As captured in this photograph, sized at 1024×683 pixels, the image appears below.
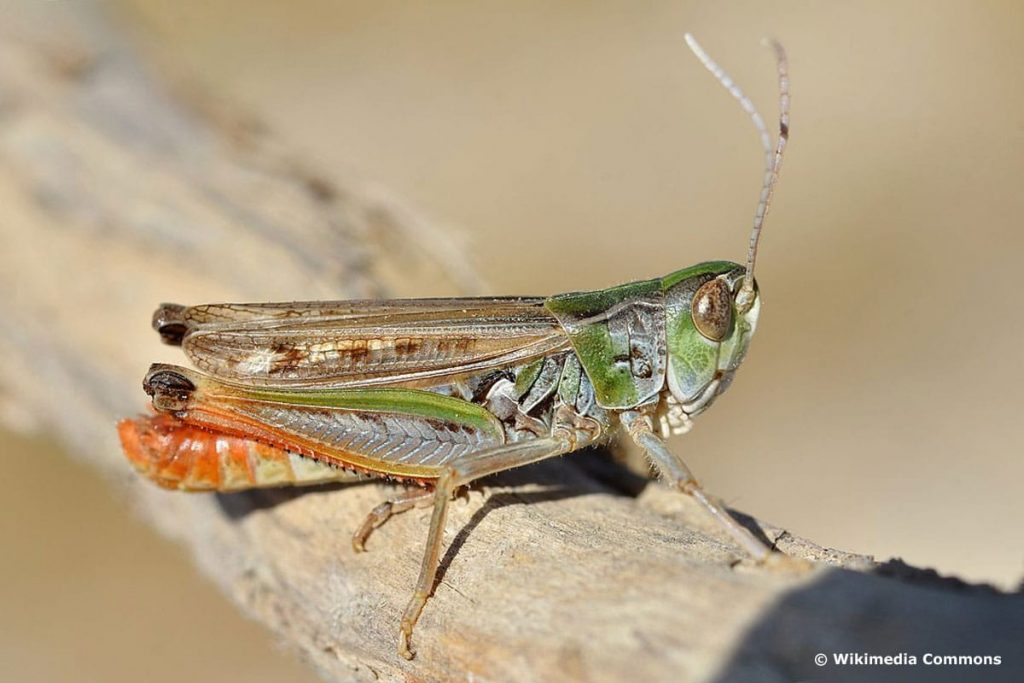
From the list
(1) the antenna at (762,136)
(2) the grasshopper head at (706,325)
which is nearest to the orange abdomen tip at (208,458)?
(2) the grasshopper head at (706,325)

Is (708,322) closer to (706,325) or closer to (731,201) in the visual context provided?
(706,325)

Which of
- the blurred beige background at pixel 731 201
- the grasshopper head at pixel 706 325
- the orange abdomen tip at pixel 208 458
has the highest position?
the blurred beige background at pixel 731 201

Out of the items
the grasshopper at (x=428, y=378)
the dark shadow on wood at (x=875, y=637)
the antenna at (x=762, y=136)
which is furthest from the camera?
the grasshopper at (x=428, y=378)

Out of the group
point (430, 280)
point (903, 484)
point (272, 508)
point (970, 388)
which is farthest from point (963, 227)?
point (272, 508)

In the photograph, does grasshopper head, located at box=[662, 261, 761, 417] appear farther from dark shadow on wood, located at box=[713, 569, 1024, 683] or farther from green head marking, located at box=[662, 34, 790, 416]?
dark shadow on wood, located at box=[713, 569, 1024, 683]

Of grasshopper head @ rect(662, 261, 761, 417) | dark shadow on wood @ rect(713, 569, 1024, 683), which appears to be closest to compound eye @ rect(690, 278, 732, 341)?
grasshopper head @ rect(662, 261, 761, 417)

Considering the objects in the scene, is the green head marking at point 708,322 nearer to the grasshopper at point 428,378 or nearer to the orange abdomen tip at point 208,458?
the grasshopper at point 428,378
